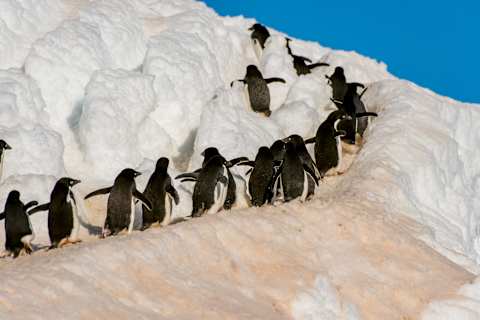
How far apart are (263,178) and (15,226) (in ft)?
12.5

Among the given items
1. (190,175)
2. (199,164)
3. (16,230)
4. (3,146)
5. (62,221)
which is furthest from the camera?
(199,164)

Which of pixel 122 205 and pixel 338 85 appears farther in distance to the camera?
pixel 338 85

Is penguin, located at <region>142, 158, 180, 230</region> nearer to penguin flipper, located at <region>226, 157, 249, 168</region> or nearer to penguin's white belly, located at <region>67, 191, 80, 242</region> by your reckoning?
penguin's white belly, located at <region>67, 191, 80, 242</region>

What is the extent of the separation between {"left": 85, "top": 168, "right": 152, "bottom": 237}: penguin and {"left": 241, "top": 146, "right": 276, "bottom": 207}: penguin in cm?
199

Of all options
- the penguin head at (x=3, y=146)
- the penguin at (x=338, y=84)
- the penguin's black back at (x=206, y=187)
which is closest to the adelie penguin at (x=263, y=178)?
the penguin's black back at (x=206, y=187)

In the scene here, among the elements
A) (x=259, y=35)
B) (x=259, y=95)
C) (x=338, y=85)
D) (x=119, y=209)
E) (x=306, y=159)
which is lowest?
(x=119, y=209)

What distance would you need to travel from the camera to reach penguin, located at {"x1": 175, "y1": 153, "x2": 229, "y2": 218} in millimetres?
14523

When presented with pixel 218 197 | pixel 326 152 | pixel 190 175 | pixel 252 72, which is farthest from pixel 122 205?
pixel 252 72

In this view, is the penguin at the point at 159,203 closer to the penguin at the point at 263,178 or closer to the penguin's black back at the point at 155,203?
the penguin's black back at the point at 155,203

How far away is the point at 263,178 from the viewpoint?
597 inches

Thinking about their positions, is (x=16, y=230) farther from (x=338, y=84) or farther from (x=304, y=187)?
(x=338, y=84)

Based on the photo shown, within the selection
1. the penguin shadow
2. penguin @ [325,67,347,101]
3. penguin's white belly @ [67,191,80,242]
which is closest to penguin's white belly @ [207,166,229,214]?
penguin's white belly @ [67,191,80,242]

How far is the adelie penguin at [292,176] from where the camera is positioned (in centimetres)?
1472

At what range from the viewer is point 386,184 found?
1681cm
